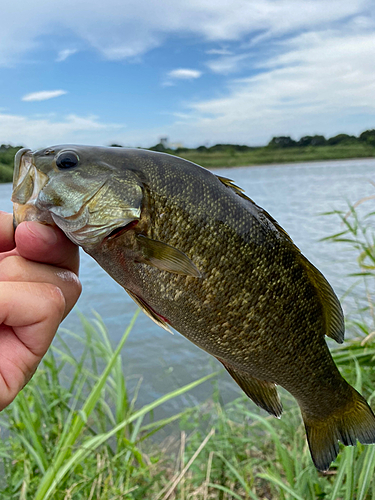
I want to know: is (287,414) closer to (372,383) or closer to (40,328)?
(372,383)

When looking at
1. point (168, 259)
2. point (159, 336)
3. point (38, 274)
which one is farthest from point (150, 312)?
point (159, 336)

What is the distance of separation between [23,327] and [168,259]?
571 millimetres

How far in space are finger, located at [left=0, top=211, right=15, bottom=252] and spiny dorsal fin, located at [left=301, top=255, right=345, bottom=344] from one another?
1177 mm

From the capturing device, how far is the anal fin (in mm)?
1670

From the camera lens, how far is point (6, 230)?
5.52 ft

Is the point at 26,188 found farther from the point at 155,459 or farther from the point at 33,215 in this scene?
the point at 155,459

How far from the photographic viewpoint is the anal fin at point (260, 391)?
65.7 inches

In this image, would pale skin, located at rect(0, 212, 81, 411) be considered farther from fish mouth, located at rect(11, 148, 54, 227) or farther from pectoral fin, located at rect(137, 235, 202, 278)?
pectoral fin, located at rect(137, 235, 202, 278)

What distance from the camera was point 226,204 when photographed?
1.58 meters

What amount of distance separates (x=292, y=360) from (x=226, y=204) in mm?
659

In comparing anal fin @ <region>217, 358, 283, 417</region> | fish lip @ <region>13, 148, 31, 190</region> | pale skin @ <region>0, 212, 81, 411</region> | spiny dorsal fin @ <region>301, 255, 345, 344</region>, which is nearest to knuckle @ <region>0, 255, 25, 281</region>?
pale skin @ <region>0, 212, 81, 411</region>

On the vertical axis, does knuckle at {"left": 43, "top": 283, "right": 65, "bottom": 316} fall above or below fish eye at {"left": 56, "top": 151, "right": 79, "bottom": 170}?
below

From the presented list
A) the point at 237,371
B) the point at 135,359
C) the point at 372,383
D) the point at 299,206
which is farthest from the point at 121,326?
the point at 299,206

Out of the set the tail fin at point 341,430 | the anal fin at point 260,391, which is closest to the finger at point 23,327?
the anal fin at point 260,391
